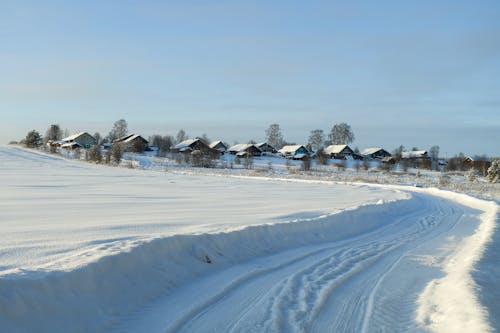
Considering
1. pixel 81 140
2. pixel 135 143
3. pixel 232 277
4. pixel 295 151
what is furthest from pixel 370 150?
pixel 232 277

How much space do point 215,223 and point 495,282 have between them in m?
6.37

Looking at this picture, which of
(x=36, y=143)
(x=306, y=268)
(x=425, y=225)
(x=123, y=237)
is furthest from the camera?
(x=36, y=143)

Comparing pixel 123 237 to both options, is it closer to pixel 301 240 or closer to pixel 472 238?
pixel 301 240

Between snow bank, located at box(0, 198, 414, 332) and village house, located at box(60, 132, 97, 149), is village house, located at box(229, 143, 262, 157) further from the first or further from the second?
snow bank, located at box(0, 198, 414, 332)

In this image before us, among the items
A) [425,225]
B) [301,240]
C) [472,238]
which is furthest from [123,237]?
[425,225]

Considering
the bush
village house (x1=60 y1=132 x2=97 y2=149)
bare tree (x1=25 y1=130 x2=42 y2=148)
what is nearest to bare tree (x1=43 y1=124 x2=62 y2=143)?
village house (x1=60 y1=132 x2=97 y2=149)

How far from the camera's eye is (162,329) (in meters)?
4.99

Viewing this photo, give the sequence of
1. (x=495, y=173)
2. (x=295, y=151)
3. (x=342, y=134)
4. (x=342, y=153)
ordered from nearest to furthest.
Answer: (x=495, y=173), (x=342, y=153), (x=295, y=151), (x=342, y=134)

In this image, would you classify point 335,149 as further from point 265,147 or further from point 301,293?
point 301,293

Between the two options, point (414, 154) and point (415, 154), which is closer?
point (415, 154)

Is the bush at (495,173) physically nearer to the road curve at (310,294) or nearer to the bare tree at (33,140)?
the road curve at (310,294)

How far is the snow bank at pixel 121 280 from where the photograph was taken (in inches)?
188

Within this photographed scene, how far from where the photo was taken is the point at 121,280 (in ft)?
20.2

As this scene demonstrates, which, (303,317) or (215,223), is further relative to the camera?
(215,223)
